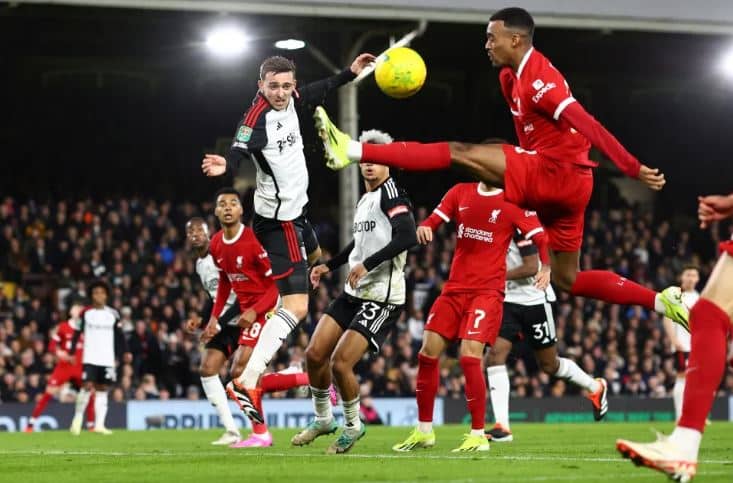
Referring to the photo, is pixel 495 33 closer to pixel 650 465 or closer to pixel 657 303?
pixel 657 303

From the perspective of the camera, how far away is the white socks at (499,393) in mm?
11367

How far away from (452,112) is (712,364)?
27.3m

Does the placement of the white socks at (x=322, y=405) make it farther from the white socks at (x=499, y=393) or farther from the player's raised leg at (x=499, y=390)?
the white socks at (x=499, y=393)

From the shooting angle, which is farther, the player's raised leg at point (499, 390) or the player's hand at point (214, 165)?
the player's raised leg at point (499, 390)

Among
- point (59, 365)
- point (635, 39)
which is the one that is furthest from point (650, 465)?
point (635, 39)

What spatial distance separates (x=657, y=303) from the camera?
9.15m

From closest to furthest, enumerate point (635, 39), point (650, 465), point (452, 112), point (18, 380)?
point (650, 465) < point (18, 380) < point (635, 39) < point (452, 112)

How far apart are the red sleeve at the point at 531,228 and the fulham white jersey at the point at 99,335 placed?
8.36 m

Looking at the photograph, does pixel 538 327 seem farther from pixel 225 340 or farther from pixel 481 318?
pixel 225 340

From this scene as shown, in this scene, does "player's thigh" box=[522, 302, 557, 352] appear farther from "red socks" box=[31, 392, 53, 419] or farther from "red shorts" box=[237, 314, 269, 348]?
"red socks" box=[31, 392, 53, 419]

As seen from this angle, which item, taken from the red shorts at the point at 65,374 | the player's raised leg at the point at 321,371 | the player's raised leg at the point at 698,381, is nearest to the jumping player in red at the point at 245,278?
the player's raised leg at the point at 321,371

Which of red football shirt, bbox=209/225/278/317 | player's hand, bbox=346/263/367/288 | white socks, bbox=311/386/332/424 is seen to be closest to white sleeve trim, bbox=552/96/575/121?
player's hand, bbox=346/263/367/288

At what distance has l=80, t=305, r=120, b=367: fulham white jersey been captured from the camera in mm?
17000

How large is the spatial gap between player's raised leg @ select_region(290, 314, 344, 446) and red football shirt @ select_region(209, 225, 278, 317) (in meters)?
1.69
